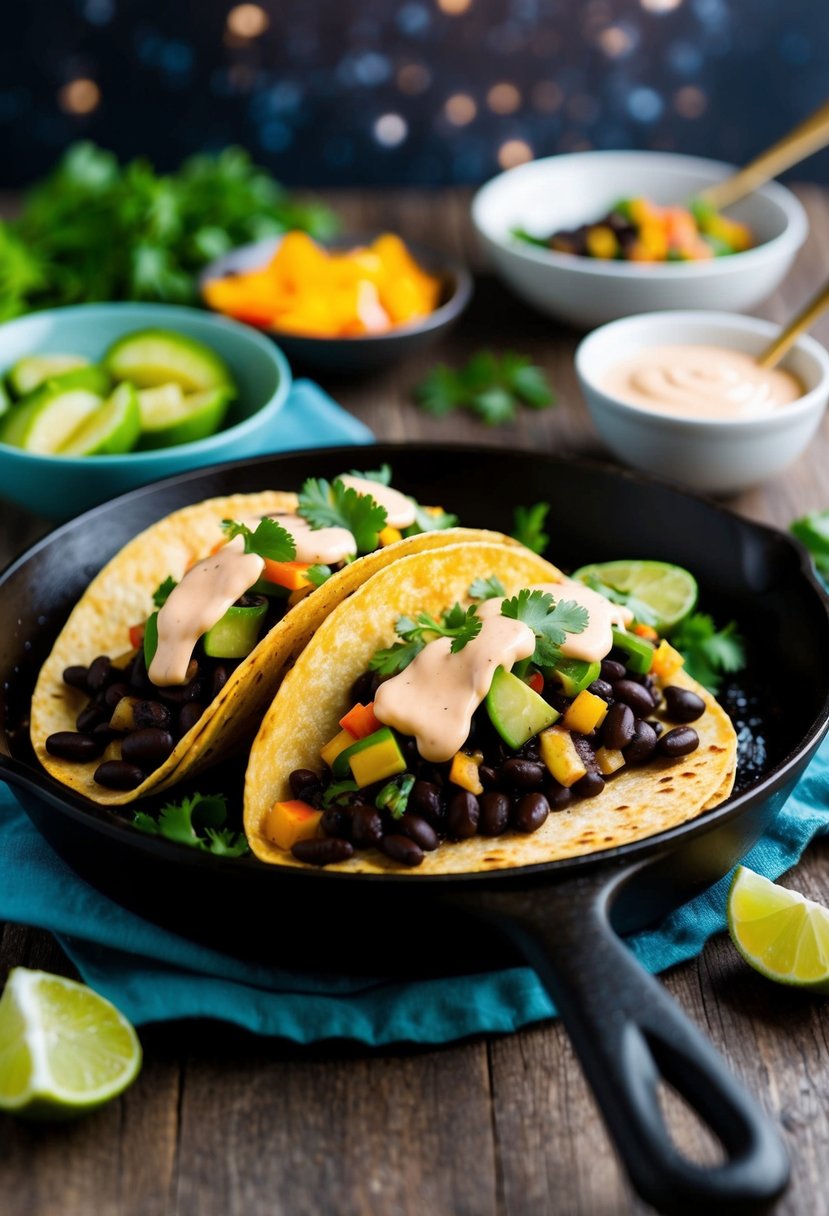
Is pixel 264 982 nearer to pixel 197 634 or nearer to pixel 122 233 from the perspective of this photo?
pixel 197 634

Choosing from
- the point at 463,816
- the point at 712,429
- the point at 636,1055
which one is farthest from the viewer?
the point at 712,429

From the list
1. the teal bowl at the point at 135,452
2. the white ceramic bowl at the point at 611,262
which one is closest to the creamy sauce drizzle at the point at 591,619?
the teal bowl at the point at 135,452

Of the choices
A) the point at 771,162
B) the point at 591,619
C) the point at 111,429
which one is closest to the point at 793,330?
the point at 771,162

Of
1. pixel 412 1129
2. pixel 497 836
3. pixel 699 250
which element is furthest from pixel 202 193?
pixel 412 1129

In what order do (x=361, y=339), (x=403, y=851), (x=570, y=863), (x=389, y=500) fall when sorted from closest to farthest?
1. (x=570, y=863)
2. (x=403, y=851)
3. (x=389, y=500)
4. (x=361, y=339)

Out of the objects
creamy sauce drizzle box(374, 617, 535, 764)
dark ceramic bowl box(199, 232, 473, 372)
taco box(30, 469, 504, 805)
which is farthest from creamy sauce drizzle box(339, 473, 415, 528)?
dark ceramic bowl box(199, 232, 473, 372)

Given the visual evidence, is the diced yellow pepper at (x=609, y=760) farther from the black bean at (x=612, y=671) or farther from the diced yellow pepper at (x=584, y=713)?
the black bean at (x=612, y=671)

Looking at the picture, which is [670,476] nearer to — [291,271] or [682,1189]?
[291,271]
